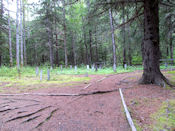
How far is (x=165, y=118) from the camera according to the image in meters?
2.69

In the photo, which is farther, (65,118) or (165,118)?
(65,118)

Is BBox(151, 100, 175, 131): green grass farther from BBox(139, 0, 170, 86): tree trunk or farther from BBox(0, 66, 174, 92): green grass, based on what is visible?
BBox(0, 66, 174, 92): green grass

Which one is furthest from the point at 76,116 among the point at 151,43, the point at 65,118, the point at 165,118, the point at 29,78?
the point at 29,78

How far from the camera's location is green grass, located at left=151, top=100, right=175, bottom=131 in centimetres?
236

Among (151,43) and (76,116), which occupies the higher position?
(151,43)

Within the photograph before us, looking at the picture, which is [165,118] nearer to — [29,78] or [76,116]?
[76,116]

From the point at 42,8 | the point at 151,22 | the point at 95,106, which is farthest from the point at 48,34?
the point at 95,106

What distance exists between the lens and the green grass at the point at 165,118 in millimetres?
2358

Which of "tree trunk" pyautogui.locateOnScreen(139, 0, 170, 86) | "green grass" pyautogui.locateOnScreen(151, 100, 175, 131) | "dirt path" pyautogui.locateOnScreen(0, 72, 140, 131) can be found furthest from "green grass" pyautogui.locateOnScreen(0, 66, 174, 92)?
"green grass" pyautogui.locateOnScreen(151, 100, 175, 131)

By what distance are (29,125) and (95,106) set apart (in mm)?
1919

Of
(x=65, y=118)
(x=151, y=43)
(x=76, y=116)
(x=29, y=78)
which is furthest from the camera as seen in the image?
(x=29, y=78)

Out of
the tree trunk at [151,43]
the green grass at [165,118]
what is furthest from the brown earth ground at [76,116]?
the tree trunk at [151,43]

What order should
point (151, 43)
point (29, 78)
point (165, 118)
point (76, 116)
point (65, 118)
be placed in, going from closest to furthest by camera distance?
point (165, 118) → point (65, 118) → point (76, 116) → point (151, 43) → point (29, 78)

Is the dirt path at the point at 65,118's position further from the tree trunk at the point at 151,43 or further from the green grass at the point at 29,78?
the green grass at the point at 29,78
